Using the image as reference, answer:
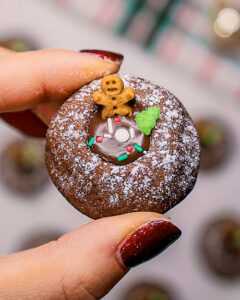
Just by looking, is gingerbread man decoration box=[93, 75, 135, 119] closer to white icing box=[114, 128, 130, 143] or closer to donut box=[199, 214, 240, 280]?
white icing box=[114, 128, 130, 143]

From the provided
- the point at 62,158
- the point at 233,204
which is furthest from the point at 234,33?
the point at 62,158

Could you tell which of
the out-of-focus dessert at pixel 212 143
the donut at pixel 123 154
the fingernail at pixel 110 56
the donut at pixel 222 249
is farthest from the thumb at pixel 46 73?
the donut at pixel 222 249

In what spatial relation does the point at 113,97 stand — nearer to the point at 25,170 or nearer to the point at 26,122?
the point at 26,122

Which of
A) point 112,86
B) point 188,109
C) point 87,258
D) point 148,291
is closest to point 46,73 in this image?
point 112,86

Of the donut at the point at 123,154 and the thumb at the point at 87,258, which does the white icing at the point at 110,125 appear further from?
the thumb at the point at 87,258

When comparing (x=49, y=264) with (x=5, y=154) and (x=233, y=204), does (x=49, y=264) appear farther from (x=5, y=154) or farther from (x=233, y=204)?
(x=233, y=204)

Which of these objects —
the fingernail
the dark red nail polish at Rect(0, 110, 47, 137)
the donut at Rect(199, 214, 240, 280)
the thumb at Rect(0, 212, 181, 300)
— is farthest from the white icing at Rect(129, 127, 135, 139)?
the donut at Rect(199, 214, 240, 280)
